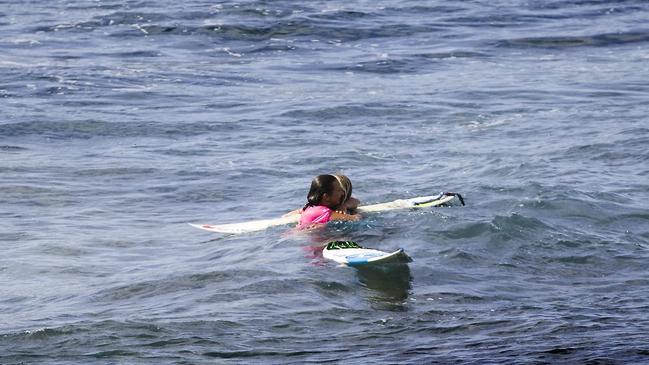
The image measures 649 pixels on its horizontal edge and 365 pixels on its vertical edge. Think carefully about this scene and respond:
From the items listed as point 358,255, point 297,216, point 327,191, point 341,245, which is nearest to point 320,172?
point 297,216

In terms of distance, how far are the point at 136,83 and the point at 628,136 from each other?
11.2 m

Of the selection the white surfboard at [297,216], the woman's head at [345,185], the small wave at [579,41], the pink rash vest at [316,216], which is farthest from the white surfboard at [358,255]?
the small wave at [579,41]

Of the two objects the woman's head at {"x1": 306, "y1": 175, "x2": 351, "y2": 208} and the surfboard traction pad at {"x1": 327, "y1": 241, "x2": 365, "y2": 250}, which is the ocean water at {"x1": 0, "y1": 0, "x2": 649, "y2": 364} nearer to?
the surfboard traction pad at {"x1": 327, "y1": 241, "x2": 365, "y2": 250}

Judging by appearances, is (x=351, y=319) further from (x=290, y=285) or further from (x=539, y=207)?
(x=539, y=207)

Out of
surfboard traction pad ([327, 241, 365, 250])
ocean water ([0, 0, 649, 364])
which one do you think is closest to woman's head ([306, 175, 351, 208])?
ocean water ([0, 0, 649, 364])

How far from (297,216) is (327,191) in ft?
2.06

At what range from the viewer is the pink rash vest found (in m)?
12.6

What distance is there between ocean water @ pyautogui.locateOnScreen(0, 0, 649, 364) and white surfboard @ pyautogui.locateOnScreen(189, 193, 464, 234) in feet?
0.59

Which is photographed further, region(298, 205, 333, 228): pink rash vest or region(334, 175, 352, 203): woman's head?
region(334, 175, 352, 203): woman's head

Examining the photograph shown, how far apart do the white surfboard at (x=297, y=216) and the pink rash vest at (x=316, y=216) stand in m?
0.31

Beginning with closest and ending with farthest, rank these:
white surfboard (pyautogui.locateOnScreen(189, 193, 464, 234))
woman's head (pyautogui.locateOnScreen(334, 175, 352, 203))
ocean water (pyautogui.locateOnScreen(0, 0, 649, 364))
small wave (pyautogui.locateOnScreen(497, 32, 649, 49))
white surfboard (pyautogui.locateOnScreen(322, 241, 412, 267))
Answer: ocean water (pyautogui.locateOnScreen(0, 0, 649, 364)) → white surfboard (pyautogui.locateOnScreen(322, 241, 412, 267)) → woman's head (pyautogui.locateOnScreen(334, 175, 352, 203)) → white surfboard (pyautogui.locateOnScreen(189, 193, 464, 234)) → small wave (pyautogui.locateOnScreen(497, 32, 649, 49))

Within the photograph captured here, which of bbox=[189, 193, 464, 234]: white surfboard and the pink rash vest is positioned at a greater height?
the pink rash vest

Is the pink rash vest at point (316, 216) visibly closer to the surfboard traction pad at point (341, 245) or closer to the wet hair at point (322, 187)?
the wet hair at point (322, 187)

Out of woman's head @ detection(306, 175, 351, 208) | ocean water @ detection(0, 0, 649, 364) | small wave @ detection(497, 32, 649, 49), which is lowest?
small wave @ detection(497, 32, 649, 49)
